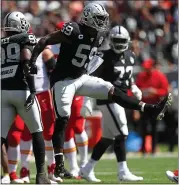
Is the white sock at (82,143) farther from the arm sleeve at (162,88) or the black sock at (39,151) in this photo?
the arm sleeve at (162,88)

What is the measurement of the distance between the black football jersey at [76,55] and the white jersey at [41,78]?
1.32 meters

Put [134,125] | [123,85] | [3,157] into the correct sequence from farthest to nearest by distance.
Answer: [134,125] → [123,85] → [3,157]

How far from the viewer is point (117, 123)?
31.9 ft

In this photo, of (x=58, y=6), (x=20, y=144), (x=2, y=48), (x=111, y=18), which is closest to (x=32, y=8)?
(x=58, y=6)

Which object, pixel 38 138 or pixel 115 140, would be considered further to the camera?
pixel 115 140

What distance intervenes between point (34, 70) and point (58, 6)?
35.3 feet

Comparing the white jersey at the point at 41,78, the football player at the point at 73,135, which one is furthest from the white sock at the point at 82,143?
the white jersey at the point at 41,78

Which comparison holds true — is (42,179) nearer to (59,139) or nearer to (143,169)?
(59,139)

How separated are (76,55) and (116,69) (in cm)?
151

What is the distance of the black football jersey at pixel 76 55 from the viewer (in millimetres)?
8422

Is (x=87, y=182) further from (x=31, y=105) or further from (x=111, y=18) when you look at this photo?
(x=111, y=18)

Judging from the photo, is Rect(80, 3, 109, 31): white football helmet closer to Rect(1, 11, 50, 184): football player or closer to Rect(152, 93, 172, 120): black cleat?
Rect(1, 11, 50, 184): football player

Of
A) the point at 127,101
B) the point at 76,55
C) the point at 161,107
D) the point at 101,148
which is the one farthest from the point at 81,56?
the point at 101,148

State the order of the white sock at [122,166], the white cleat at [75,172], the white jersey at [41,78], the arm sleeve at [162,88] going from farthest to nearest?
the arm sleeve at [162,88] → the white cleat at [75,172] → the white jersey at [41,78] → the white sock at [122,166]
